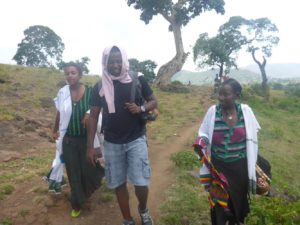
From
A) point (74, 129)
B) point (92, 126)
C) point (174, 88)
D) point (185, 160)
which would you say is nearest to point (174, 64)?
point (174, 88)

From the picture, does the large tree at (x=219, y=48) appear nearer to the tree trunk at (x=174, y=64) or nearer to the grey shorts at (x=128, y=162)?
the tree trunk at (x=174, y=64)

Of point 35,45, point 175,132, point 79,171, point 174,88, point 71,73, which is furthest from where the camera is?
point 35,45

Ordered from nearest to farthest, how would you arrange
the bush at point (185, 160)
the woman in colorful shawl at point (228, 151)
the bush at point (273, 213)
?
the bush at point (273, 213), the woman in colorful shawl at point (228, 151), the bush at point (185, 160)

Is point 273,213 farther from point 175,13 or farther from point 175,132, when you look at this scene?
point 175,13

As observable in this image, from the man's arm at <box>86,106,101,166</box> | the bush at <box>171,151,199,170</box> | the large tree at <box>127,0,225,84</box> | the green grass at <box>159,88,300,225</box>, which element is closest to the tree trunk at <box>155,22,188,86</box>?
the large tree at <box>127,0,225,84</box>

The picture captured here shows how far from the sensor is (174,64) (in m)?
23.4

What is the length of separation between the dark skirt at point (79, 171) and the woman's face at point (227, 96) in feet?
5.98

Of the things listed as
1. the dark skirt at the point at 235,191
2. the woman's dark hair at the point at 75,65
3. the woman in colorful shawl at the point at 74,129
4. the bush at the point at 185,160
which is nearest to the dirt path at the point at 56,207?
the woman in colorful shawl at the point at 74,129

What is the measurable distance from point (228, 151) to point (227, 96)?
543 mm

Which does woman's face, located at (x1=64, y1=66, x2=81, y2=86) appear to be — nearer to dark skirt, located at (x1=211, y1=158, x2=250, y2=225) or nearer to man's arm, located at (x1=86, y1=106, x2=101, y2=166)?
man's arm, located at (x1=86, y1=106, x2=101, y2=166)

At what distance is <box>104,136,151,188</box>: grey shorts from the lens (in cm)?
377

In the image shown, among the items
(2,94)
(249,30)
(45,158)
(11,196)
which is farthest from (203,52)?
(11,196)

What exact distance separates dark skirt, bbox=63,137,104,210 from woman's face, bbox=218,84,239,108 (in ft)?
5.98

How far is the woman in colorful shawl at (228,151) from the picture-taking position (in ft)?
11.7
